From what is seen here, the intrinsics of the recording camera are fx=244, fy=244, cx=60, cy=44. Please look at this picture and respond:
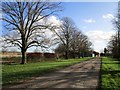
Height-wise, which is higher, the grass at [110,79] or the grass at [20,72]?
the grass at [20,72]

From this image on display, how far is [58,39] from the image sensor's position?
80000mm

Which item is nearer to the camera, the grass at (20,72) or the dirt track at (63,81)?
the dirt track at (63,81)

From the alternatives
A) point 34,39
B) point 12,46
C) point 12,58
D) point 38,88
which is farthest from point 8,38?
point 38,88

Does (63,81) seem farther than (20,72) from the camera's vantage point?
No

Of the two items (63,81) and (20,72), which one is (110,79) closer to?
(63,81)

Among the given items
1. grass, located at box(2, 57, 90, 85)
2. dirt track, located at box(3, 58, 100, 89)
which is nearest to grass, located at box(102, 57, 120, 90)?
dirt track, located at box(3, 58, 100, 89)

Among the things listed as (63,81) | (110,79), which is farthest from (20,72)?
(110,79)

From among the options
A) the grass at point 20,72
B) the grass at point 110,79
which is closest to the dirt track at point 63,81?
the grass at point 110,79

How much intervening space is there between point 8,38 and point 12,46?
184 cm

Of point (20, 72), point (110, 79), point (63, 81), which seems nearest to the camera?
point (63, 81)

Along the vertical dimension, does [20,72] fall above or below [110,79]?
above

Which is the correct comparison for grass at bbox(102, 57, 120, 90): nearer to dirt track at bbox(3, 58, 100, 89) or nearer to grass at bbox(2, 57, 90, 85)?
dirt track at bbox(3, 58, 100, 89)

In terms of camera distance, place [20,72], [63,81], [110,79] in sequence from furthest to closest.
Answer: [20,72] → [110,79] → [63,81]

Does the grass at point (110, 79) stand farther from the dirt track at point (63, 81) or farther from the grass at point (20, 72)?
the grass at point (20, 72)
